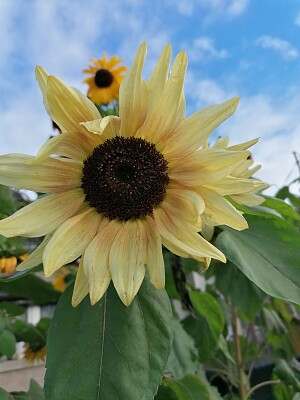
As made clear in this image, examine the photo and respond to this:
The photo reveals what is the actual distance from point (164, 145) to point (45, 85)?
0.55 ft

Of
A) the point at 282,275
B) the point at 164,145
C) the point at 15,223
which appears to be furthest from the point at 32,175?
the point at 282,275

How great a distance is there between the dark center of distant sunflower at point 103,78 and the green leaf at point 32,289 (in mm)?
1088

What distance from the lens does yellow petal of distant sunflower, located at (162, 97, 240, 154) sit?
54 centimetres

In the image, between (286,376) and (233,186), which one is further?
(286,376)

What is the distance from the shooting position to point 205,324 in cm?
143

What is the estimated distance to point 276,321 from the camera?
64.8 inches

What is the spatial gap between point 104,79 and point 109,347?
1.60m

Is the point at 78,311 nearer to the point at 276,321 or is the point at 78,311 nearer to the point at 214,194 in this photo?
the point at 214,194

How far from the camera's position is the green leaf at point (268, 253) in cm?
61

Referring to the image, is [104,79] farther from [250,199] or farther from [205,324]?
[250,199]

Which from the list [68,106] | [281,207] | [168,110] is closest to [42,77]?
[68,106]

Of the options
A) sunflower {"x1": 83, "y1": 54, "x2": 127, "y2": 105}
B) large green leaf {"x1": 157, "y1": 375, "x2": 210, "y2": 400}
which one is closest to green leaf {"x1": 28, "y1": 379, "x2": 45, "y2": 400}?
large green leaf {"x1": 157, "y1": 375, "x2": 210, "y2": 400}

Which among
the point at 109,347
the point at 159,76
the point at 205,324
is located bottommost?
the point at 205,324

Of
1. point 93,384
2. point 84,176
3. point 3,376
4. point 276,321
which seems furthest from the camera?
point 3,376
